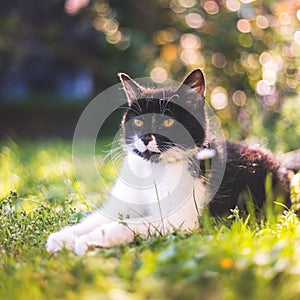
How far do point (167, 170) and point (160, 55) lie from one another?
458 centimetres

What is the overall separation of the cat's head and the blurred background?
6.10 ft

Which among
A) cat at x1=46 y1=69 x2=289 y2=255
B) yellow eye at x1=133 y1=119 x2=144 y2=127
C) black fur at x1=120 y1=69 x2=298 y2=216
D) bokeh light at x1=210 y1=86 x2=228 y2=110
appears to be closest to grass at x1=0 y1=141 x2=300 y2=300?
cat at x1=46 y1=69 x2=289 y2=255

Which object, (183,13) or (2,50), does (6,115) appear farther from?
(183,13)

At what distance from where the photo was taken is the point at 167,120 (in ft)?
8.47

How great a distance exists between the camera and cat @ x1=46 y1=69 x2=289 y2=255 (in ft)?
8.12

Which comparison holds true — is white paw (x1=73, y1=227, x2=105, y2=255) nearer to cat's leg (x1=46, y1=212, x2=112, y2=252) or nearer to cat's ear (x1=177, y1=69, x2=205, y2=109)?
cat's leg (x1=46, y1=212, x2=112, y2=252)

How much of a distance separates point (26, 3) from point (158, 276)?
7713mm

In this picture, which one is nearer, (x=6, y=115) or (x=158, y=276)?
(x=158, y=276)

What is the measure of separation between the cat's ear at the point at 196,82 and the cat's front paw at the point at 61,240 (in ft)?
3.13

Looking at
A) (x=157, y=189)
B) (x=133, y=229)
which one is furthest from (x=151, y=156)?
(x=133, y=229)

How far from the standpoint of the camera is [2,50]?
7.87 m

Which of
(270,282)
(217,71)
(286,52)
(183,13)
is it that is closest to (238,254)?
(270,282)

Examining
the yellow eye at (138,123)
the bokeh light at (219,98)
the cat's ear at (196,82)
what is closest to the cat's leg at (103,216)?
the yellow eye at (138,123)

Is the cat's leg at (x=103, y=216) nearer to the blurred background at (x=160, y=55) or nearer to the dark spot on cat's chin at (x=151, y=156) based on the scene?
the dark spot on cat's chin at (x=151, y=156)
